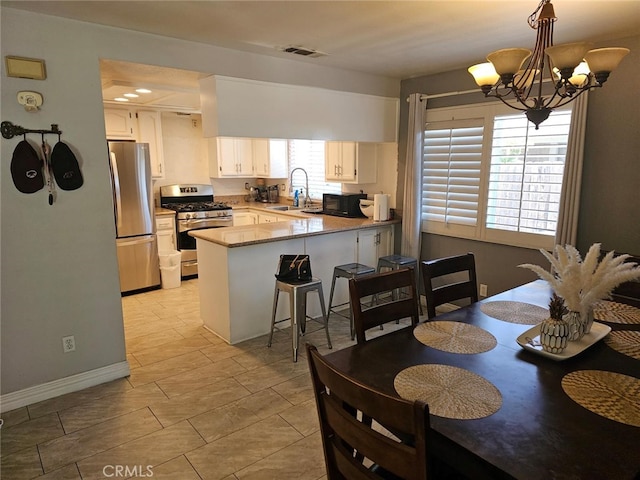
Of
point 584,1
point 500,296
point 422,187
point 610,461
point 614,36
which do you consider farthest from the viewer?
point 422,187

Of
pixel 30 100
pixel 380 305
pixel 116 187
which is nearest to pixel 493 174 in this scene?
pixel 380 305

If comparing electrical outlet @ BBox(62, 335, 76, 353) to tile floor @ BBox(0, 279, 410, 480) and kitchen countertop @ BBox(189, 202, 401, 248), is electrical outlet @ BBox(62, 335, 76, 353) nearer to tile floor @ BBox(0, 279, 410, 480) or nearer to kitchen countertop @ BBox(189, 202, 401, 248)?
tile floor @ BBox(0, 279, 410, 480)

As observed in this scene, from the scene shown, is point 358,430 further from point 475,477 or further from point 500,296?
point 500,296

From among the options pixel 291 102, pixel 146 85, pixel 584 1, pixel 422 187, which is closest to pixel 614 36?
pixel 584 1

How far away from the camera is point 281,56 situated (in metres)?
3.41

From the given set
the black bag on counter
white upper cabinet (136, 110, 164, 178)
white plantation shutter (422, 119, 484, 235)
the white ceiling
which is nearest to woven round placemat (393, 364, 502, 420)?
the black bag on counter

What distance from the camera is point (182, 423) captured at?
7.95 ft

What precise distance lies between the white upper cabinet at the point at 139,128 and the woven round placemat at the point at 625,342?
506cm

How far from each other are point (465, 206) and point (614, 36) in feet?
5.59

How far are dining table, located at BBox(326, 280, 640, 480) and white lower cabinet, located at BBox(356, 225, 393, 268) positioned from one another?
229cm

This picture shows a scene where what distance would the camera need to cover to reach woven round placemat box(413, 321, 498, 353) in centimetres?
172

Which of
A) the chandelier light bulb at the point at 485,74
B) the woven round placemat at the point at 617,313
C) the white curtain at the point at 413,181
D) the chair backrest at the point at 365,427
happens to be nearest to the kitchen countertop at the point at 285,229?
the white curtain at the point at 413,181

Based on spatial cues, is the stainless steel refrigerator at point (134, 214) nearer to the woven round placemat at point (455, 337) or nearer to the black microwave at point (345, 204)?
the black microwave at point (345, 204)

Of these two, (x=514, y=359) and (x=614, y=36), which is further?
(x=614, y=36)
